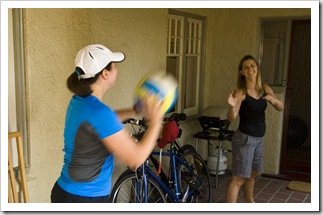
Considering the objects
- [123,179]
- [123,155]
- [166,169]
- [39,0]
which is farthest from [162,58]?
[123,155]

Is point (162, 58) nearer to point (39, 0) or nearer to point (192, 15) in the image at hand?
point (192, 15)

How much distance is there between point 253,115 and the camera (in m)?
3.32

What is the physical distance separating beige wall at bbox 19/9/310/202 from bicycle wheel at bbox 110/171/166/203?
0.45 m

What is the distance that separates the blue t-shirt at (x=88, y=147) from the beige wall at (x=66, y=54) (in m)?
0.95

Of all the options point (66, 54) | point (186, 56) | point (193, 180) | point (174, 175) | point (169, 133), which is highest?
point (186, 56)

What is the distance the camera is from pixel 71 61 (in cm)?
303

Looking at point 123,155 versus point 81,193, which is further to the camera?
point 81,193

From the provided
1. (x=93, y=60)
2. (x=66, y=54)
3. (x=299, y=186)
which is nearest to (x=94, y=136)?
(x=93, y=60)

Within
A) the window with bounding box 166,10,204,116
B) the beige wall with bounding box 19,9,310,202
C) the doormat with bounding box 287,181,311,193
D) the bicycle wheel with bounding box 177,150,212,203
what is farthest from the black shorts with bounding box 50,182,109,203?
the doormat with bounding box 287,181,311,193

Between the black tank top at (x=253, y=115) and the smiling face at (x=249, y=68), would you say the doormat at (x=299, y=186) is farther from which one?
the smiling face at (x=249, y=68)

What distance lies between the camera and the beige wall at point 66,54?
2.72 m

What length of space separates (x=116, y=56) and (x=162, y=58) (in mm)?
2507

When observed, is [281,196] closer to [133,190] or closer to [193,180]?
[193,180]

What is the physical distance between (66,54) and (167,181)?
1554mm
